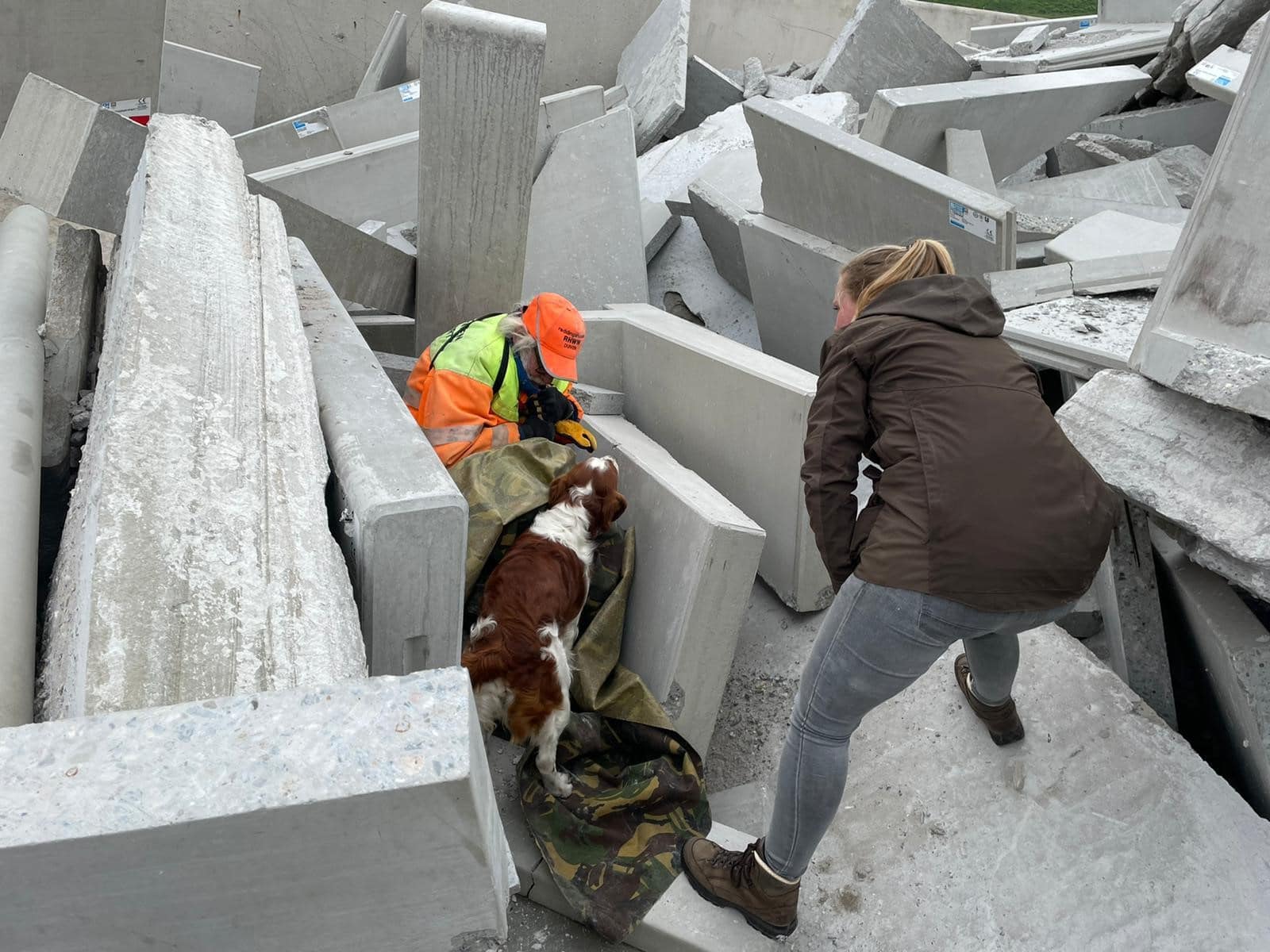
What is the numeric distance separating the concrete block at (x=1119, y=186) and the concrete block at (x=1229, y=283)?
10.5 ft

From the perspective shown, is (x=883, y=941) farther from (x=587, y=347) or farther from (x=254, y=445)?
(x=587, y=347)

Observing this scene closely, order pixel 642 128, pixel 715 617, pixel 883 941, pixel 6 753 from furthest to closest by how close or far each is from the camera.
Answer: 1. pixel 642 128
2. pixel 715 617
3. pixel 883 941
4. pixel 6 753

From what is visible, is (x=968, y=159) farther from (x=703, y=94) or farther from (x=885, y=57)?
(x=703, y=94)

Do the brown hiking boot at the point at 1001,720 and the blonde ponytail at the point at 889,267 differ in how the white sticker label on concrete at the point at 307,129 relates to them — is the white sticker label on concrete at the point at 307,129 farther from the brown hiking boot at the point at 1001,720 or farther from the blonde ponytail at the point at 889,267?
the brown hiking boot at the point at 1001,720

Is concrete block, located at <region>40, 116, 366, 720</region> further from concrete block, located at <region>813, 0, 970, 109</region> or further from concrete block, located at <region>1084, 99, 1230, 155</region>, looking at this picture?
concrete block, located at <region>813, 0, 970, 109</region>

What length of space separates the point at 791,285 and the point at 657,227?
1.65 m

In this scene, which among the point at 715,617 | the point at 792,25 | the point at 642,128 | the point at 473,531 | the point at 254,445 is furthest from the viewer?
the point at 792,25

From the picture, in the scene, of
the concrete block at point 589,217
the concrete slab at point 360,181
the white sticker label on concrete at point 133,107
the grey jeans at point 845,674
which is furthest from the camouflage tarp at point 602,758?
the concrete slab at point 360,181

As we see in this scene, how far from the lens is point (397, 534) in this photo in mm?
2059

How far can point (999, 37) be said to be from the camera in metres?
10.8

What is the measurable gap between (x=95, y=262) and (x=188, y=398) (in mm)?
1936

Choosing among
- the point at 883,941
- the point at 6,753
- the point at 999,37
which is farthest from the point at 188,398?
the point at 999,37

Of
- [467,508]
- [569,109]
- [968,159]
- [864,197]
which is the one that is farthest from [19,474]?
[569,109]

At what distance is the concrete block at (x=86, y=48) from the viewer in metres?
4.29
